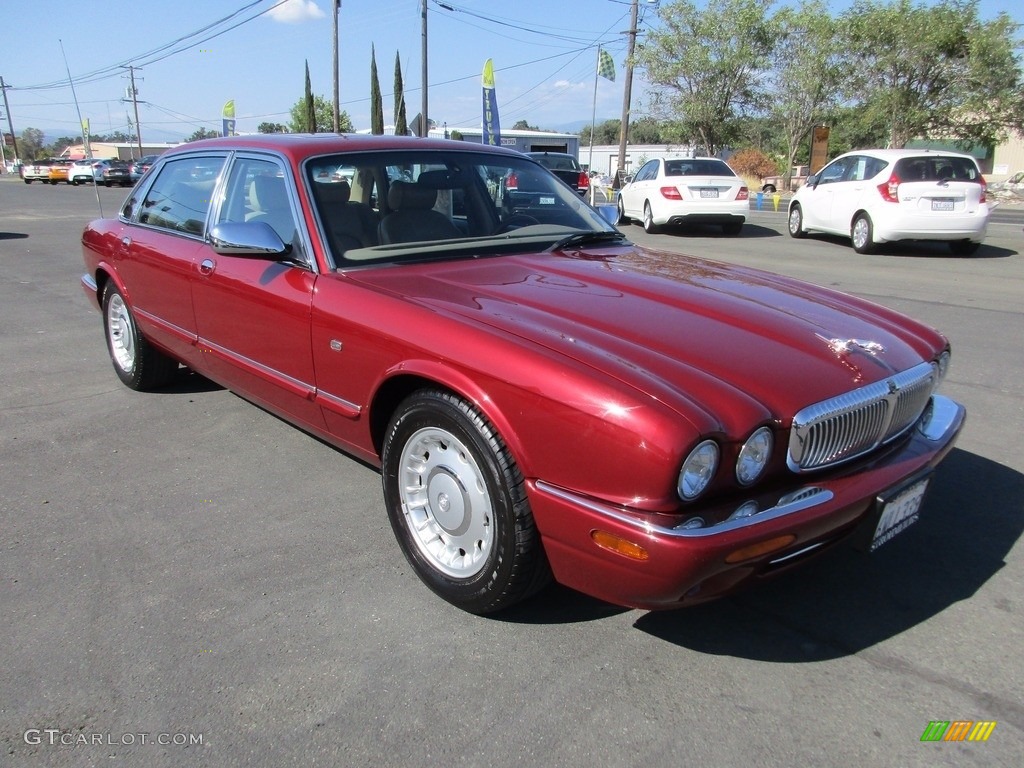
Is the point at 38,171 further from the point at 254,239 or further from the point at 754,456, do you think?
the point at 754,456

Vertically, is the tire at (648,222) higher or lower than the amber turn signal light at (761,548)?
lower

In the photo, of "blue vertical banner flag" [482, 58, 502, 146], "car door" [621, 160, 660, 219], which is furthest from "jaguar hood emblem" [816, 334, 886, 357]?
"blue vertical banner flag" [482, 58, 502, 146]

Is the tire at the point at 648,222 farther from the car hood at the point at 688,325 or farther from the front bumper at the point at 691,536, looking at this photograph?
the front bumper at the point at 691,536

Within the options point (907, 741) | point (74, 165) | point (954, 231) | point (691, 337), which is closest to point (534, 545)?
point (691, 337)

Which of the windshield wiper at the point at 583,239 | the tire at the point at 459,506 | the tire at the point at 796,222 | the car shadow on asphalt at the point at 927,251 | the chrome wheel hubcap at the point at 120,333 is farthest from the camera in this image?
the tire at the point at 796,222

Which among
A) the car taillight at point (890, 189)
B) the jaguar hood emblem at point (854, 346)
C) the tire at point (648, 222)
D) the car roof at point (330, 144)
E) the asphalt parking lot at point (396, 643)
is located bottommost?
the tire at point (648, 222)

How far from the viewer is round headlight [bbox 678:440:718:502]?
83.1 inches

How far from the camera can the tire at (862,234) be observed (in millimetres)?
12211

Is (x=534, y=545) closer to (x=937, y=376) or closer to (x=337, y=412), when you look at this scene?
(x=337, y=412)

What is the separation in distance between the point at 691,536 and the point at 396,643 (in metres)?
1.08

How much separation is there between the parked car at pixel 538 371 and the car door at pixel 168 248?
0.04m

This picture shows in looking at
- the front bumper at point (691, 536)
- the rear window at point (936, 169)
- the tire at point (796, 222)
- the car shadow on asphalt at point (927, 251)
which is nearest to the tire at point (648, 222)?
the tire at point (796, 222)

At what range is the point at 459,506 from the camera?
2.69 meters

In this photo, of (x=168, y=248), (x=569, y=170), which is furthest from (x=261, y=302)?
(x=569, y=170)
